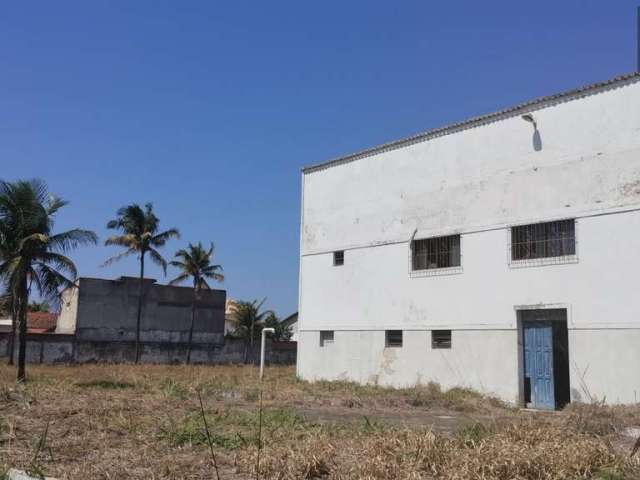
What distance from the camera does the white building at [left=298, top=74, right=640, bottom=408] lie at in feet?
49.3

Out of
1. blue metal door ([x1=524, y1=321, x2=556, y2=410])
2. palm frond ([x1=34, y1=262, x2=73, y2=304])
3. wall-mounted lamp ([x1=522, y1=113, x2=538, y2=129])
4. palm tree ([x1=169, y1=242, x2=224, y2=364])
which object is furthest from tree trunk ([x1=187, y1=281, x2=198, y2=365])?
wall-mounted lamp ([x1=522, y1=113, x2=538, y2=129])

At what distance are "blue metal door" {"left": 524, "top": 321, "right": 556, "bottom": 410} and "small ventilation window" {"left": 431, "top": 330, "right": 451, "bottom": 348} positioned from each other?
2.46 meters

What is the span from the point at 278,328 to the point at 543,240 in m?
35.8

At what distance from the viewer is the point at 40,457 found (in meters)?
7.13

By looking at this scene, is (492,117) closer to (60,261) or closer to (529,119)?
(529,119)

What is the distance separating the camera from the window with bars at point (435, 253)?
61.0 feet

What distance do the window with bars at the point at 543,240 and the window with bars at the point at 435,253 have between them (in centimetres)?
196

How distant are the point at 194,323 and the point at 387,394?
92.7 feet

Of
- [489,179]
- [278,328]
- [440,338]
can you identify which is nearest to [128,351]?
[278,328]

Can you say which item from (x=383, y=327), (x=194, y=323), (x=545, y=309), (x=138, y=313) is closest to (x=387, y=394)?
(x=383, y=327)

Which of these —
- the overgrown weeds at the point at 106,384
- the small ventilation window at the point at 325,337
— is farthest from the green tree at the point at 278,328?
the overgrown weeds at the point at 106,384

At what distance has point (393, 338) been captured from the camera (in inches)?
791

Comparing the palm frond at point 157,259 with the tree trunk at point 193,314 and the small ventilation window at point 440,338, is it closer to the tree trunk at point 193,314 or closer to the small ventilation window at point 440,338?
the tree trunk at point 193,314

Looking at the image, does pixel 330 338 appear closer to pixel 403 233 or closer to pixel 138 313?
pixel 403 233
